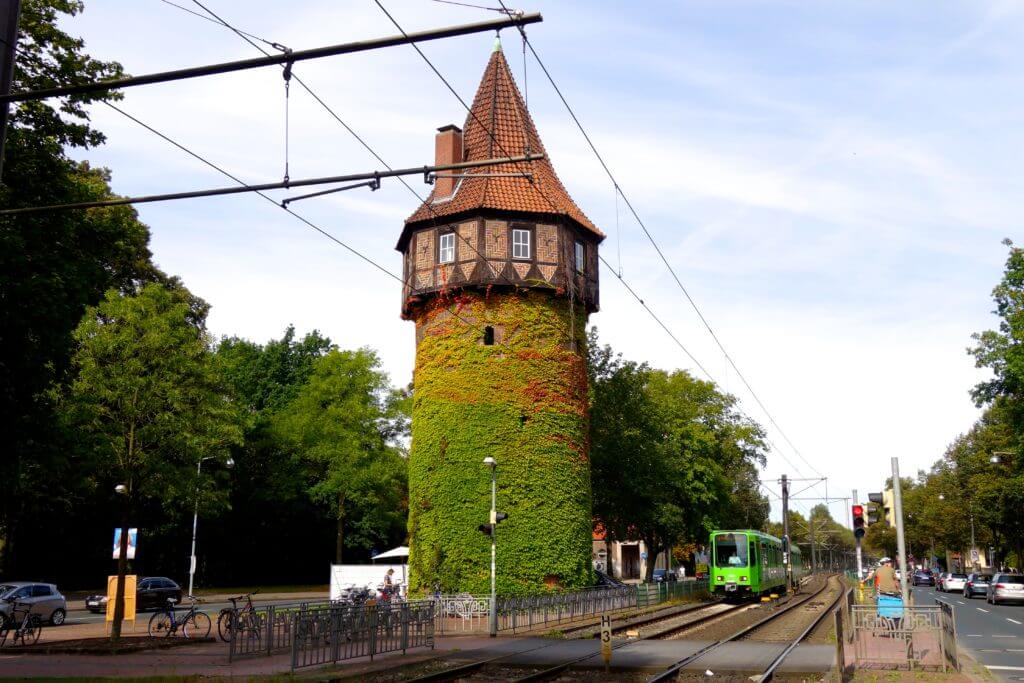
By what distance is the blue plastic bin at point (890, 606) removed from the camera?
1616 cm

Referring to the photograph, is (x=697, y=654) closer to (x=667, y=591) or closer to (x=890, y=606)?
(x=890, y=606)

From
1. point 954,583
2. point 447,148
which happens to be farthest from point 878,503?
point 954,583

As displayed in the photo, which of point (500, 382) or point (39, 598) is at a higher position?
point (500, 382)

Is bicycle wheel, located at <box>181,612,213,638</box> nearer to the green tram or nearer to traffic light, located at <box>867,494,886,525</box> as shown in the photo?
traffic light, located at <box>867,494,886,525</box>

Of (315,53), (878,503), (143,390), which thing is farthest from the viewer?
(143,390)

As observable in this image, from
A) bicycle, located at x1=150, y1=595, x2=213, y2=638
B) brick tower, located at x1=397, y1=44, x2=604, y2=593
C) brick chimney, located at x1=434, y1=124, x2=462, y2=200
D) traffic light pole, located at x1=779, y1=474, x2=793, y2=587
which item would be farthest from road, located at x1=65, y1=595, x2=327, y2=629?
traffic light pole, located at x1=779, y1=474, x2=793, y2=587

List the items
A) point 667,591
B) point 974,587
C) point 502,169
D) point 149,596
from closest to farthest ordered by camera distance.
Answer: point 502,169 < point 149,596 < point 667,591 < point 974,587

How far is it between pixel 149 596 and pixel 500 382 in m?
18.7

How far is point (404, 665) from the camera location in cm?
1700

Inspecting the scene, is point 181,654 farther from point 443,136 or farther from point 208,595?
point 208,595

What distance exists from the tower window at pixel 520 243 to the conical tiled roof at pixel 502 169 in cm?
85

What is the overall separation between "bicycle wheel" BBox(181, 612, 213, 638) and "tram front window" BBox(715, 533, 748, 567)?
2429 centimetres

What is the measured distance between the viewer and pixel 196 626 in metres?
25.0

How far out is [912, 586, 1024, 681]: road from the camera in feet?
56.6
